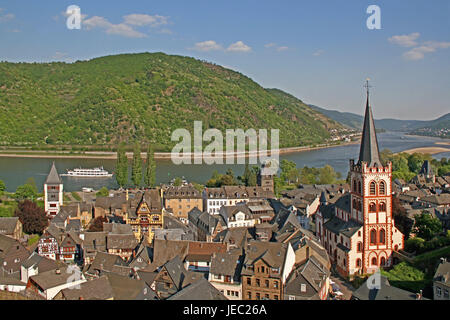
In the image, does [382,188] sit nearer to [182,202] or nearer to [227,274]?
[227,274]

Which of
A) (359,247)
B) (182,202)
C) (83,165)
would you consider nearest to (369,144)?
(359,247)

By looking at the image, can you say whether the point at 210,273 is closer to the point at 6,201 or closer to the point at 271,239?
the point at 271,239

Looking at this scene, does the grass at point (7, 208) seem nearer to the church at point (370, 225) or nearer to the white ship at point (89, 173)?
the church at point (370, 225)

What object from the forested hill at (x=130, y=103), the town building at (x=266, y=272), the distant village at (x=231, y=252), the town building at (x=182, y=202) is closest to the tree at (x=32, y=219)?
the distant village at (x=231, y=252)

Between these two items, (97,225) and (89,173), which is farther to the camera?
(89,173)

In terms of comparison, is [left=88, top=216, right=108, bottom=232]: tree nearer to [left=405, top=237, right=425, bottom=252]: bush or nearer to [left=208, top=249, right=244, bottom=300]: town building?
[left=208, top=249, right=244, bottom=300]: town building
